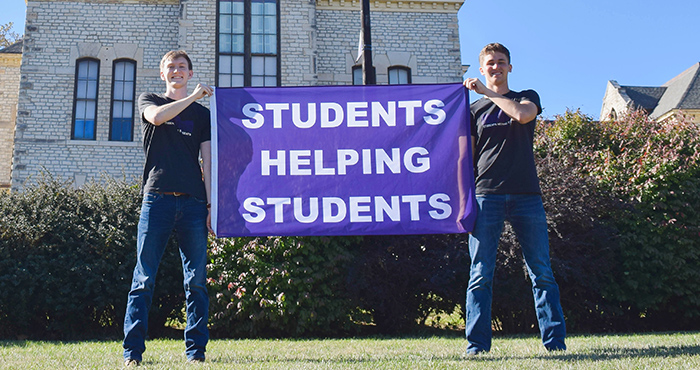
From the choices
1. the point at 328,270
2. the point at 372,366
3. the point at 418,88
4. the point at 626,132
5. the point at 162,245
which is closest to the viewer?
the point at 372,366

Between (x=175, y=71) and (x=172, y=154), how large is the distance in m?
0.62

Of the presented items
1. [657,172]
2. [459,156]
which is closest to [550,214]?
[657,172]

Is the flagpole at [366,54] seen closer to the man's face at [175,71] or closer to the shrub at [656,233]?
the shrub at [656,233]

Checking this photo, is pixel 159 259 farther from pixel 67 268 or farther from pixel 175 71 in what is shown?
pixel 67 268

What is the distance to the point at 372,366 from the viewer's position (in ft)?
11.3

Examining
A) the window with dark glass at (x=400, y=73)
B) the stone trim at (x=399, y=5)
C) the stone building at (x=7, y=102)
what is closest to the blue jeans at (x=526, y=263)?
the window with dark glass at (x=400, y=73)

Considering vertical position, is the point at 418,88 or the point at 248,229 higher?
the point at 418,88

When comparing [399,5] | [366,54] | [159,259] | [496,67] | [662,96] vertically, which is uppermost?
[662,96]

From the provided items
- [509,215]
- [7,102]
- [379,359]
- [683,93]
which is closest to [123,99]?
[7,102]

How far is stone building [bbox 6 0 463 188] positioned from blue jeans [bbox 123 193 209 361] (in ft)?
39.3

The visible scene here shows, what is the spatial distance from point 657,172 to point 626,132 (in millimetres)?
1434

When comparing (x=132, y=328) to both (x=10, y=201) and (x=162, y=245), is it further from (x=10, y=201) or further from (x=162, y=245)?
(x=10, y=201)

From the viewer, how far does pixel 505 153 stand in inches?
158

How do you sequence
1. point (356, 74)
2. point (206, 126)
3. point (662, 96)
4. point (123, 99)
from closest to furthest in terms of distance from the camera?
1. point (206, 126)
2. point (123, 99)
3. point (356, 74)
4. point (662, 96)
